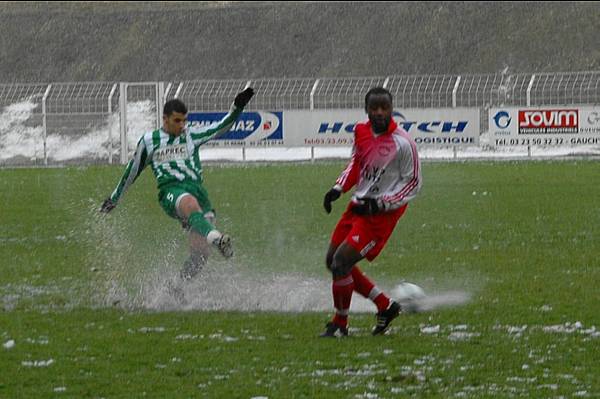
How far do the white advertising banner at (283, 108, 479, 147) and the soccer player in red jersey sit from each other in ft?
74.0

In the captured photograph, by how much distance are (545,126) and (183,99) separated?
10199 mm

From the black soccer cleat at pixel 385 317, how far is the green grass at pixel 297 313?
0.15m

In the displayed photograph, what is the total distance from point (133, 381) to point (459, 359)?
1.90 m

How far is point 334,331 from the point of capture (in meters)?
8.66

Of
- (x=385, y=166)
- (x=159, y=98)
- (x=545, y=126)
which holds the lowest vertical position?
(x=385, y=166)

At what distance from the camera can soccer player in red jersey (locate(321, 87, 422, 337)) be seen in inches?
346

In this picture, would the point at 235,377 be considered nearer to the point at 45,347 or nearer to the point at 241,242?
the point at 45,347

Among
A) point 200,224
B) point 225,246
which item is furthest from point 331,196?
point 200,224

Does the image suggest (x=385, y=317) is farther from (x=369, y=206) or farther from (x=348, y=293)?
(x=369, y=206)

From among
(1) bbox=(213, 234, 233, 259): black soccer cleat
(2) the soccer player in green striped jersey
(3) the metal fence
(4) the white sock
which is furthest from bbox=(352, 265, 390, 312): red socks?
(3) the metal fence

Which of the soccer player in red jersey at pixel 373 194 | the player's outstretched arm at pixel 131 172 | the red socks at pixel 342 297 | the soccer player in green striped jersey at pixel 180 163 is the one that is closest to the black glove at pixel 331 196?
the soccer player in red jersey at pixel 373 194

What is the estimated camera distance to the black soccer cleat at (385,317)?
8.73 meters

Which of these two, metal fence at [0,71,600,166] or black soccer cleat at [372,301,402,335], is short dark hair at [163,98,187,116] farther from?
metal fence at [0,71,600,166]

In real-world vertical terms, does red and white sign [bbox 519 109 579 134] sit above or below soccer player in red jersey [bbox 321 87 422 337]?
above
